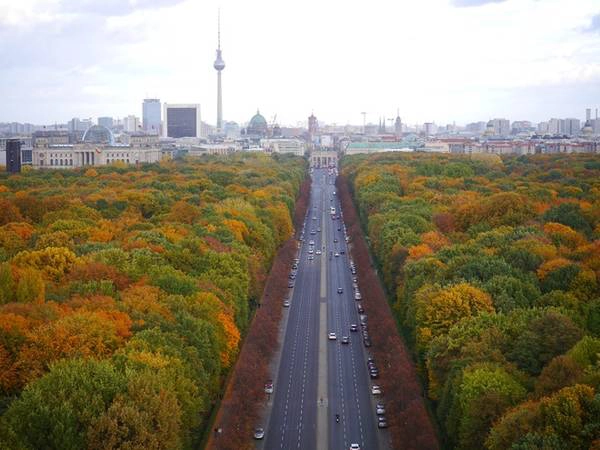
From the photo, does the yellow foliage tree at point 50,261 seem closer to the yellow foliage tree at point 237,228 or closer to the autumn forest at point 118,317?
the autumn forest at point 118,317

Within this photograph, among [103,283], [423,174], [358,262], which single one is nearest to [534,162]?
[423,174]

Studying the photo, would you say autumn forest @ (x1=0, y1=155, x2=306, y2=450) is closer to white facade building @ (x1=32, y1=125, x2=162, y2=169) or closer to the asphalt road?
the asphalt road

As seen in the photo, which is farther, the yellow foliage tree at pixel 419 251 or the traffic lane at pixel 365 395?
the yellow foliage tree at pixel 419 251

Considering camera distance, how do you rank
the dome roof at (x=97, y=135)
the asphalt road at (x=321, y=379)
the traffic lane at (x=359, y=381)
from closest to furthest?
the asphalt road at (x=321, y=379)
the traffic lane at (x=359, y=381)
the dome roof at (x=97, y=135)

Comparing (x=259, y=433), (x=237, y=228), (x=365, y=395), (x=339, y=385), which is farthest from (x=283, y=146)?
(x=259, y=433)

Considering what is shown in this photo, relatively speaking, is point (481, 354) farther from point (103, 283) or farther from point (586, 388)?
point (103, 283)

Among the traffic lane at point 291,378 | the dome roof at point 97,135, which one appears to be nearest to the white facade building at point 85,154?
the dome roof at point 97,135
